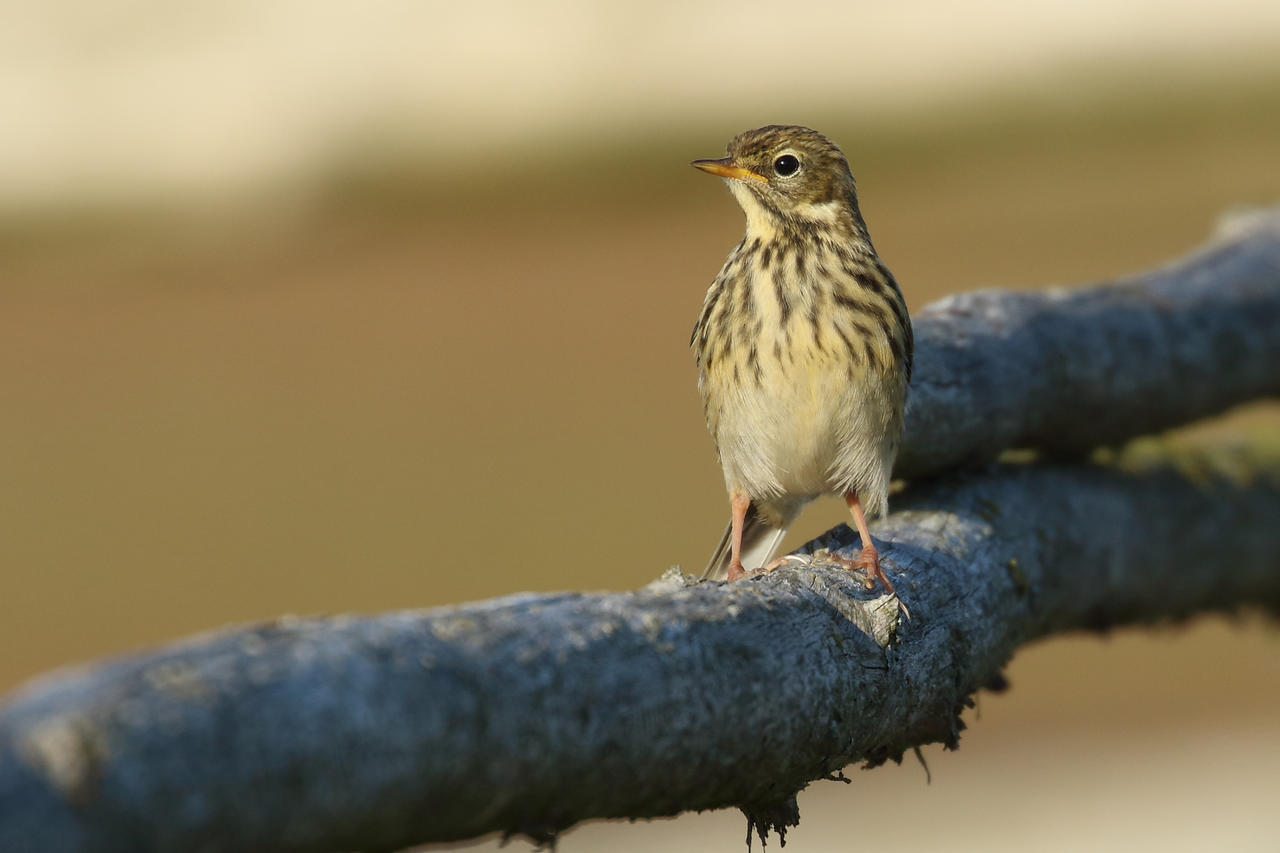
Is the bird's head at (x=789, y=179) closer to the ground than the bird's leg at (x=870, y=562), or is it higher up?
higher up

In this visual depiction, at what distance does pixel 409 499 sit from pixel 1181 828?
705 centimetres

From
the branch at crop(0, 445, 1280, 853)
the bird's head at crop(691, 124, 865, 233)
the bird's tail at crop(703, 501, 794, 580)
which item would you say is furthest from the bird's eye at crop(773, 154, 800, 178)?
the branch at crop(0, 445, 1280, 853)

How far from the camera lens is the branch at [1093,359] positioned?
476cm

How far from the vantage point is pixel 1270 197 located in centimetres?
1600

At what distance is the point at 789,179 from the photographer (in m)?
5.09

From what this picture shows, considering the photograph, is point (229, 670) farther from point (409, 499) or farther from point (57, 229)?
point (57, 229)

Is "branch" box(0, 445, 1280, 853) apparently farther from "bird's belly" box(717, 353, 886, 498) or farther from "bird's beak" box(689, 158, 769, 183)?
"bird's beak" box(689, 158, 769, 183)

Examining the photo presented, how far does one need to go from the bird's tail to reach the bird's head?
978mm

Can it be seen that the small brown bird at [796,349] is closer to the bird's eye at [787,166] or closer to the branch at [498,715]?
the bird's eye at [787,166]

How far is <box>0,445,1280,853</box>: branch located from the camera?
5.87ft

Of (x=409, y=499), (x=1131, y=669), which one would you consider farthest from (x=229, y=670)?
(x=409, y=499)

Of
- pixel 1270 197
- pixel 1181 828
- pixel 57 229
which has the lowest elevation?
pixel 1181 828

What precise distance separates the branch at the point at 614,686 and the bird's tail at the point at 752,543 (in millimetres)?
617

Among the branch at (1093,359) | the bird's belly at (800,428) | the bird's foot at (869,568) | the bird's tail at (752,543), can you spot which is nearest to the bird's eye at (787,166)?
the branch at (1093,359)
